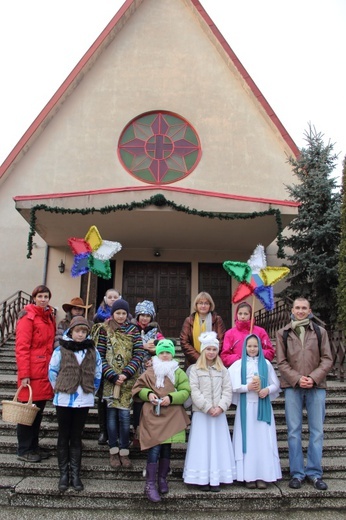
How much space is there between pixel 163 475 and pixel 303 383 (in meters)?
1.69

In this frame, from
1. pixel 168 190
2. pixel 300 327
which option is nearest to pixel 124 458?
pixel 300 327

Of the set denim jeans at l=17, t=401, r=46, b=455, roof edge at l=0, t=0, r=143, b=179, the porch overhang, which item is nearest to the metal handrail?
the porch overhang

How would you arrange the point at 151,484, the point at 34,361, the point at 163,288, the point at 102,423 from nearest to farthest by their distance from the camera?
the point at 151,484 → the point at 34,361 → the point at 102,423 → the point at 163,288

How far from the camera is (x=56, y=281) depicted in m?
12.5

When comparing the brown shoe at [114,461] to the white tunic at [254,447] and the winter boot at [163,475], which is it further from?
the white tunic at [254,447]

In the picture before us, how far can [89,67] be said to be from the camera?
13500 mm

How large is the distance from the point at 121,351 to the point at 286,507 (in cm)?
227

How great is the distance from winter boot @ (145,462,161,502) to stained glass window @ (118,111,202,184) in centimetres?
990

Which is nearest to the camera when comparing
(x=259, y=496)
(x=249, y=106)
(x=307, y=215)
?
(x=259, y=496)

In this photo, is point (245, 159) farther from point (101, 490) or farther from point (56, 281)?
point (101, 490)

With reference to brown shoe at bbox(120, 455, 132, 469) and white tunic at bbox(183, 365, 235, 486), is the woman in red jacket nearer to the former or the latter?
brown shoe at bbox(120, 455, 132, 469)

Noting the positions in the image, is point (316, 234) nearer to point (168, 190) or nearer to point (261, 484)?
point (168, 190)

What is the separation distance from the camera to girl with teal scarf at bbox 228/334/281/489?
4.52m

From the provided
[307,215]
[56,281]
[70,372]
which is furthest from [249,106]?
[70,372]
